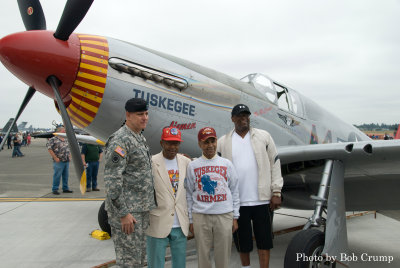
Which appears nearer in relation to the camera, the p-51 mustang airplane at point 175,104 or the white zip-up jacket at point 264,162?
the white zip-up jacket at point 264,162

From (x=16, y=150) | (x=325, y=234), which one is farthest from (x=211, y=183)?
(x=16, y=150)

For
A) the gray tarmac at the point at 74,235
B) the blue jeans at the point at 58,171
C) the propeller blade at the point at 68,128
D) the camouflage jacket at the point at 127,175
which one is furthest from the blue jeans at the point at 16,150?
the camouflage jacket at the point at 127,175

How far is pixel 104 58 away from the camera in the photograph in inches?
125

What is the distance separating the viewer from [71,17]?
302cm

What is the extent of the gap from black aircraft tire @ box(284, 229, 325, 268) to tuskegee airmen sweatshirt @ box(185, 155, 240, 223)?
0.65 metres

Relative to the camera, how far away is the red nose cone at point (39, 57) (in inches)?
114

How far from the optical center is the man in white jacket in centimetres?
276

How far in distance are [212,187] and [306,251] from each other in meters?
1.03

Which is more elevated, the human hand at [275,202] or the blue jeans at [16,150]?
the human hand at [275,202]

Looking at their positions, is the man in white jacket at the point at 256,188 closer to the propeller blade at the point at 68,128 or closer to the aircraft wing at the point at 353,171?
the aircraft wing at the point at 353,171

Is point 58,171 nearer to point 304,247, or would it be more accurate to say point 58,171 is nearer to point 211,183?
point 211,183

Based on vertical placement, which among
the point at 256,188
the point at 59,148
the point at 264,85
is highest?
the point at 264,85

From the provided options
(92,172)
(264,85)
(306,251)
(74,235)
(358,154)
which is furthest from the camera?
(92,172)

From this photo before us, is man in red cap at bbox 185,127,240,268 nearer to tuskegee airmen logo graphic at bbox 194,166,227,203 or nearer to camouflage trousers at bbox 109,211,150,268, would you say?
tuskegee airmen logo graphic at bbox 194,166,227,203
